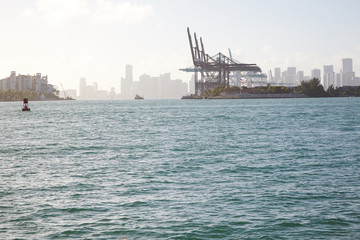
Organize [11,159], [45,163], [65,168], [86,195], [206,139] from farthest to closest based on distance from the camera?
[206,139], [11,159], [45,163], [65,168], [86,195]

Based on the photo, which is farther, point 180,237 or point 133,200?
point 133,200

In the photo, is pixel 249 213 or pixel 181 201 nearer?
pixel 249 213

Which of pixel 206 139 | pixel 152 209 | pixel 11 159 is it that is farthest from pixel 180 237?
pixel 206 139

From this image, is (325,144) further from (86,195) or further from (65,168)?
(86,195)

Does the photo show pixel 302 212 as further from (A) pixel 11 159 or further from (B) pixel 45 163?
(A) pixel 11 159

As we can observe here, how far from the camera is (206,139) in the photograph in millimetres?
34750

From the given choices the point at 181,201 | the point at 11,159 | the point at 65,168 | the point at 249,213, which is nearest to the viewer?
the point at 249,213

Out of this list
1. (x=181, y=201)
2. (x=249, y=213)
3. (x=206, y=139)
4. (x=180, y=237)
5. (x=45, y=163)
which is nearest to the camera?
(x=180, y=237)

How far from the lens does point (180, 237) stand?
10.5m

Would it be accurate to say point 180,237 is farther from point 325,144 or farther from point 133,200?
point 325,144

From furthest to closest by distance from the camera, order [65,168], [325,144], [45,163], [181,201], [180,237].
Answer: [325,144] < [45,163] < [65,168] < [181,201] < [180,237]

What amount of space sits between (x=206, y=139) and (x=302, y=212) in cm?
2243

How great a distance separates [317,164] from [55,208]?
40.5 ft

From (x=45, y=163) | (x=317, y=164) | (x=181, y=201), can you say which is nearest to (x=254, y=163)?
(x=317, y=164)
